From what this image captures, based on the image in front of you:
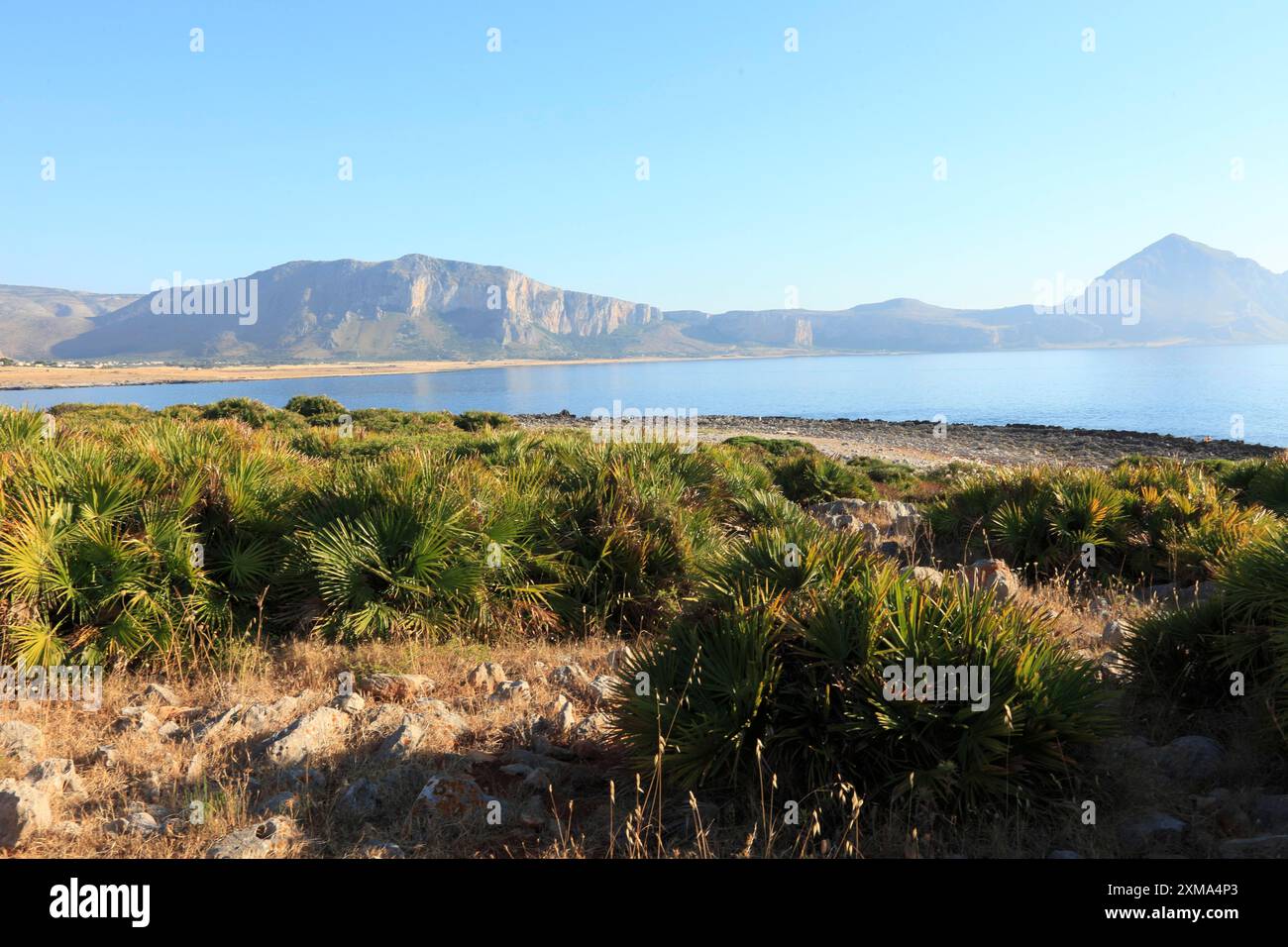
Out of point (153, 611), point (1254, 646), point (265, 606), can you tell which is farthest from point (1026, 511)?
point (153, 611)

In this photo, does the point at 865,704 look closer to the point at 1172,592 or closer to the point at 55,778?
the point at 55,778

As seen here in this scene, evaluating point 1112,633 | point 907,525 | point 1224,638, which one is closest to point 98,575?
point 1224,638

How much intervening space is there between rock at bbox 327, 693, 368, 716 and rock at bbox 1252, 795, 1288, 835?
15.9 feet

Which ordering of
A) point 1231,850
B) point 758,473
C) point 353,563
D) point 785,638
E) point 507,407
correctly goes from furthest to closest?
1. point 507,407
2. point 758,473
3. point 353,563
4. point 785,638
5. point 1231,850

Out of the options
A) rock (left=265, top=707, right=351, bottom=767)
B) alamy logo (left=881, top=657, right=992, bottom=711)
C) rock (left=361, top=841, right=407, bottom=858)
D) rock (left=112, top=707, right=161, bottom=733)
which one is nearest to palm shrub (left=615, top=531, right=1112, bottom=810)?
alamy logo (left=881, top=657, right=992, bottom=711)

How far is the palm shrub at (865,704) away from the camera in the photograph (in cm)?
346

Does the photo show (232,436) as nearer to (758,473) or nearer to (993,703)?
(758,473)

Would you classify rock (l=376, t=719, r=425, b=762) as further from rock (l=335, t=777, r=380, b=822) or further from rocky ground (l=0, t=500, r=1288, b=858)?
rock (l=335, t=777, r=380, b=822)

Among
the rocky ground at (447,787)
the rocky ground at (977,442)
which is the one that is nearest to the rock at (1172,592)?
the rocky ground at (447,787)

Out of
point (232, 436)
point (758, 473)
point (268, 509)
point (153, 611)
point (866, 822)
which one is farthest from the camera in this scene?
point (758, 473)

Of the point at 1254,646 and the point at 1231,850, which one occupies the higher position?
the point at 1254,646

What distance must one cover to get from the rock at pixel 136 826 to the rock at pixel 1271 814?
16.4 feet

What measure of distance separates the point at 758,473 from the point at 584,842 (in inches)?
369

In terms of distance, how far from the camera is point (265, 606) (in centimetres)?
684
